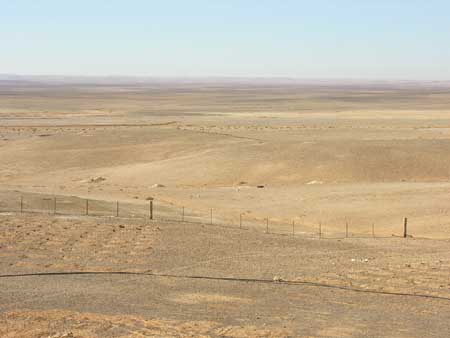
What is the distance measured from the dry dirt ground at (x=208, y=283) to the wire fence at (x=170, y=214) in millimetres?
2228

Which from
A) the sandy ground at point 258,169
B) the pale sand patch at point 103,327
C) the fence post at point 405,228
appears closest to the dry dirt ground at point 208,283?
the pale sand patch at point 103,327

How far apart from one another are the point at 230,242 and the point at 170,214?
7.91 m

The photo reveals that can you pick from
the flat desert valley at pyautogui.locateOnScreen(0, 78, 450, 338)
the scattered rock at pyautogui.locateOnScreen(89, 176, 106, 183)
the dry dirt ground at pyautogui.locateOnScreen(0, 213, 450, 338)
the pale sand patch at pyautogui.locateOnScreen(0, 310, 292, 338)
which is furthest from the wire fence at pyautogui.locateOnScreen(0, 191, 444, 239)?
the pale sand patch at pyautogui.locateOnScreen(0, 310, 292, 338)

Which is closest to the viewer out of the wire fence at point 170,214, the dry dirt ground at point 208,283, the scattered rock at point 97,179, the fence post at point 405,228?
the dry dirt ground at point 208,283

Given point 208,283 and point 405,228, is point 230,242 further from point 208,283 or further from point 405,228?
point 405,228

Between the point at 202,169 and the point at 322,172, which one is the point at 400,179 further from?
the point at 202,169

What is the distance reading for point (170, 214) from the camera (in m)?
33.0

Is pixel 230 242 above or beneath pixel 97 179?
above

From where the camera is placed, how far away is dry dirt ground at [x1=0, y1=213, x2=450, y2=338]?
16.1 meters

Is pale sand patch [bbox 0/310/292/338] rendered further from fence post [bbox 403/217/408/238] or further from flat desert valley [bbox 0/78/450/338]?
fence post [bbox 403/217/408/238]

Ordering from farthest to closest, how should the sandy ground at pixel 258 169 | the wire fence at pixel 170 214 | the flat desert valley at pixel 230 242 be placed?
the sandy ground at pixel 258 169 → the wire fence at pixel 170 214 → the flat desert valley at pixel 230 242

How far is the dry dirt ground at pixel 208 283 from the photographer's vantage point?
1609cm

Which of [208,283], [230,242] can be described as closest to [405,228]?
[230,242]

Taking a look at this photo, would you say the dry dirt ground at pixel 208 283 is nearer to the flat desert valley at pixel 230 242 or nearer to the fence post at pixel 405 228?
the flat desert valley at pixel 230 242
